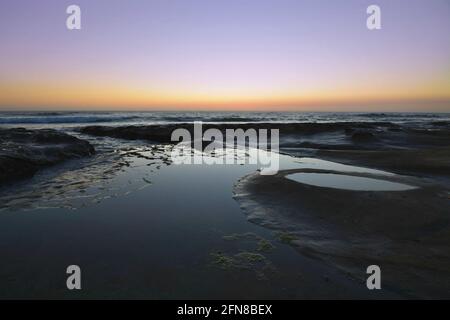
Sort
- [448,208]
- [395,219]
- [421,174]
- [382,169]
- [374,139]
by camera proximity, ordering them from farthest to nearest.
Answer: [374,139], [382,169], [421,174], [448,208], [395,219]

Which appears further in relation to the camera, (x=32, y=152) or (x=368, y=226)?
(x=32, y=152)

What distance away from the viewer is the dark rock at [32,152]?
798 cm

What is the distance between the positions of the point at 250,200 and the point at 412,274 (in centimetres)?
323

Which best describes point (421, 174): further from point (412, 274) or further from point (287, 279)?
point (287, 279)

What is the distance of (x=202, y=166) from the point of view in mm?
10109

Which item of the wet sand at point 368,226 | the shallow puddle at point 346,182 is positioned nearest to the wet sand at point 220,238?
the wet sand at point 368,226

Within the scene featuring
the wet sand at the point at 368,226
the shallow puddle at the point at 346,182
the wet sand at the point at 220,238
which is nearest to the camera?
the wet sand at the point at 220,238

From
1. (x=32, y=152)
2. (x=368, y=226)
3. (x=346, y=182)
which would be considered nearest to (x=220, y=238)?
(x=368, y=226)

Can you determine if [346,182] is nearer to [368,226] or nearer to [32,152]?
[368,226]

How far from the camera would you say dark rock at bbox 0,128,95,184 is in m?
7.98

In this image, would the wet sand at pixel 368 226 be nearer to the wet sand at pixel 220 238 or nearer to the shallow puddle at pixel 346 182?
the wet sand at pixel 220 238

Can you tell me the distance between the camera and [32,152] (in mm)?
9867

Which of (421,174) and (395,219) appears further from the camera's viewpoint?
(421,174)
